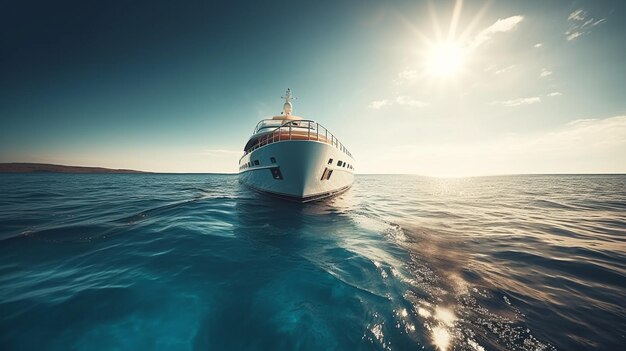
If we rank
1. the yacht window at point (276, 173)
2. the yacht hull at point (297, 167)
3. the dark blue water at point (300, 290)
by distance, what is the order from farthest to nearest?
the yacht window at point (276, 173) → the yacht hull at point (297, 167) → the dark blue water at point (300, 290)

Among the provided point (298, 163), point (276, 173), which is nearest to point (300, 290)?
point (298, 163)

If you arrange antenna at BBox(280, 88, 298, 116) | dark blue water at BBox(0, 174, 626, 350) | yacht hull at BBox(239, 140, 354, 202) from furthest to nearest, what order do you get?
antenna at BBox(280, 88, 298, 116) → yacht hull at BBox(239, 140, 354, 202) → dark blue water at BBox(0, 174, 626, 350)

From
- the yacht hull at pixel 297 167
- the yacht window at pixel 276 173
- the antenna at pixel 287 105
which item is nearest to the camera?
the yacht hull at pixel 297 167

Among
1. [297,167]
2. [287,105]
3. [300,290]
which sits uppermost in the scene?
[287,105]

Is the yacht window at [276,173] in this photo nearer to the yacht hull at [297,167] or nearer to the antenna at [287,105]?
the yacht hull at [297,167]

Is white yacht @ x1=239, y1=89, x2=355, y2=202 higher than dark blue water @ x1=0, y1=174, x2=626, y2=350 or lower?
higher

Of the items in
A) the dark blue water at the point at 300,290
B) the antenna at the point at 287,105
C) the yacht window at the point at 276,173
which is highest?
the antenna at the point at 287,105

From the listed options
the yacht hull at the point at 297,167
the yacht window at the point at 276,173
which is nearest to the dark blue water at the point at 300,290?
the yacht hull at the point at 297,167

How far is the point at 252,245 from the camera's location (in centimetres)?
483

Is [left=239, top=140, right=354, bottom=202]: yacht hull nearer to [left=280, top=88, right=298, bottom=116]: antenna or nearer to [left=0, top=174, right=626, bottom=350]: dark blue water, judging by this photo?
[left=0, top=174, right=626, bottom=350]: dark blue water

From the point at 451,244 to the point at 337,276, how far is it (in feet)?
12.5

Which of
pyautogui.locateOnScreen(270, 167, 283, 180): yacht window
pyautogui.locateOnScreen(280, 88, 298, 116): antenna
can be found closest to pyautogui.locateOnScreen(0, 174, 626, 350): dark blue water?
pyautogui.locateOnScreen(270, 167, 283, 180): yacht window

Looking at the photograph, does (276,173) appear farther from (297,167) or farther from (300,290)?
(300,290)

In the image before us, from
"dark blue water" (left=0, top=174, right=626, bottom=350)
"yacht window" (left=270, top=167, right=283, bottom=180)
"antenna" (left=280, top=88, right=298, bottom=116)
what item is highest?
"antenna" (left=280, top=88, right=298, bottom=116)
